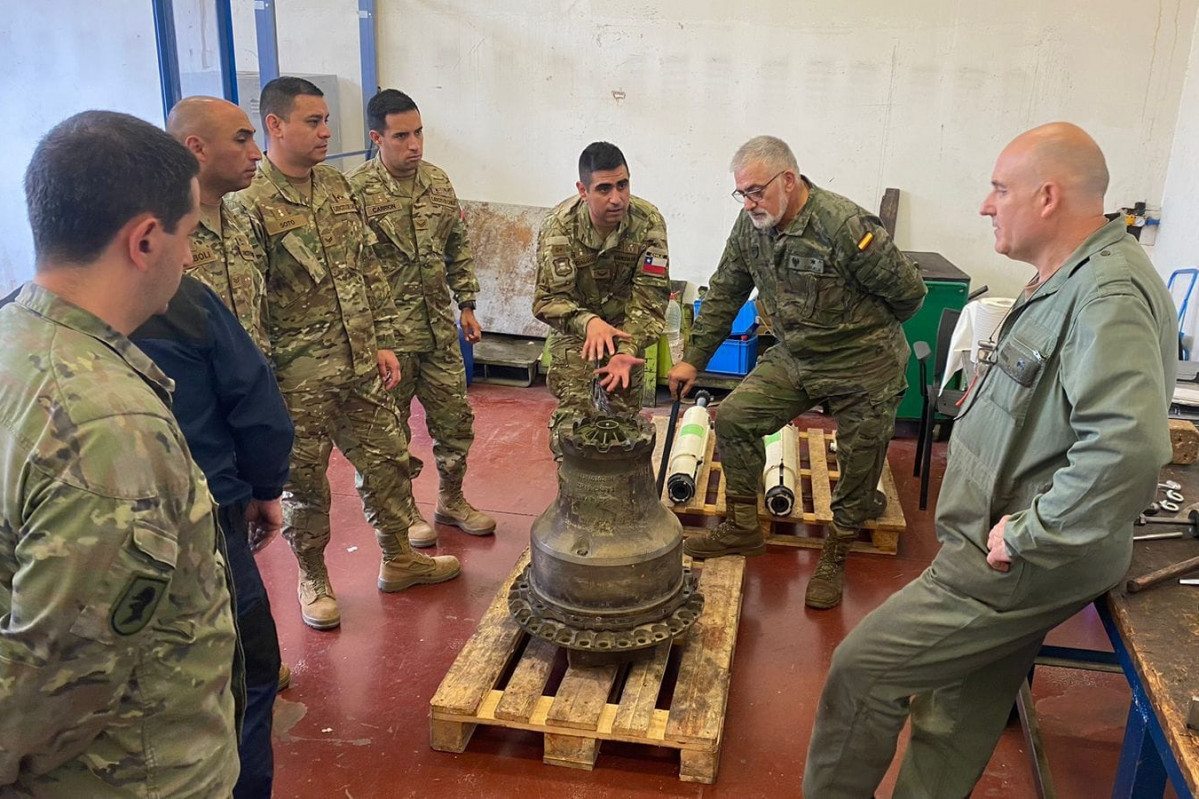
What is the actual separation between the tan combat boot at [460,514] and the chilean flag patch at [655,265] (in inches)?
57.1

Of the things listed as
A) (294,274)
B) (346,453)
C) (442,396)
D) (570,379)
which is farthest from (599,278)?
(294,274)

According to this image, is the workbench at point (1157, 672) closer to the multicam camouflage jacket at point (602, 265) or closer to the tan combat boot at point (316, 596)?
the multicam camouflage jacket at point (602, 265)

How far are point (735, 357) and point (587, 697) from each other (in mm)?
3748

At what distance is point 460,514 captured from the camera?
4.64 metres

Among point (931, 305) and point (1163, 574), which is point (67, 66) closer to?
point (931, 305)

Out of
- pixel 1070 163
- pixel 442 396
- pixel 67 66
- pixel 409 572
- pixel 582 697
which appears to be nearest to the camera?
pixel 1070 163

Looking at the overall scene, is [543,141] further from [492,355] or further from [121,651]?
[121,651]

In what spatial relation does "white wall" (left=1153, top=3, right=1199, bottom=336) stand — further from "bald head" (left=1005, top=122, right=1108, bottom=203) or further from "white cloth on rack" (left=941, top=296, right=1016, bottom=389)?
"bald head" (left=1005, top=122, right=1108, bottom=203)

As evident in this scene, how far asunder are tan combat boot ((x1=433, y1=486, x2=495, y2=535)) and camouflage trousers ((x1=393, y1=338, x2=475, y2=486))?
0.14 metres

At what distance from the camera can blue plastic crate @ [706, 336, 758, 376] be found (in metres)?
6.42

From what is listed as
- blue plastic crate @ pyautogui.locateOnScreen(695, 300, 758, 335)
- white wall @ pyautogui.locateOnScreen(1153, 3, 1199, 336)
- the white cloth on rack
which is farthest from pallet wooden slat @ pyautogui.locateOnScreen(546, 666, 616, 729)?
white wall @ pyautogui.locateOnScreen(1153, 3, 1199, 336)

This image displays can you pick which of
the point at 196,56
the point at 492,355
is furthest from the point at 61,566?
the point at 492,355

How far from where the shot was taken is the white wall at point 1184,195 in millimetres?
5602

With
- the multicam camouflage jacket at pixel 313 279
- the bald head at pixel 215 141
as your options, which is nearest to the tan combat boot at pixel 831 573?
the multicam camouflage jacket at pixel 313 279
